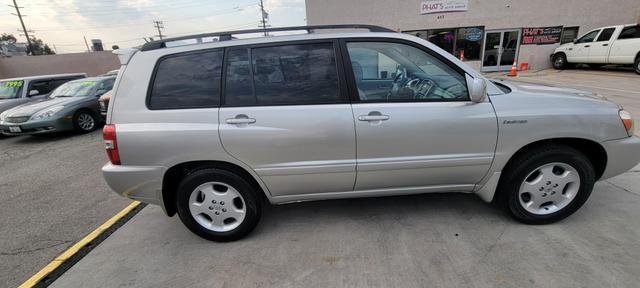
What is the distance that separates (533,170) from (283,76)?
7.24 feet

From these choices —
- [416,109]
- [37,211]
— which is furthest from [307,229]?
[37,211]

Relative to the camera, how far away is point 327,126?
2441 mm

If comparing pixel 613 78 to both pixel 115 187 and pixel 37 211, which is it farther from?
pixel 37 211

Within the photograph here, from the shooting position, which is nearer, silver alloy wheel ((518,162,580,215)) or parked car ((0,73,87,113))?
silver alloy wheel ((518,162,580,215))

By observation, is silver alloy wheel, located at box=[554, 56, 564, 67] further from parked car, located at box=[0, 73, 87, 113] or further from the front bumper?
parked car, located at box=[0, 73, 87, 113]

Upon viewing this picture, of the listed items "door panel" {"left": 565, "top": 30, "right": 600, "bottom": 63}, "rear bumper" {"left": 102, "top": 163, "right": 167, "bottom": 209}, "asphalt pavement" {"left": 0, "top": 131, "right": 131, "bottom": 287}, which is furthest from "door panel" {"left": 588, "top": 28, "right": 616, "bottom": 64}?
"asphalt pavement" {"left": 0, "top": 131, "right": 131, "bottom": 287}

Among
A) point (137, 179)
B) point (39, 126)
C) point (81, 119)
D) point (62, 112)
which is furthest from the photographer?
point (81, 119)

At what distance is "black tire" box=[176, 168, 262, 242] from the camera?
8.47 feet

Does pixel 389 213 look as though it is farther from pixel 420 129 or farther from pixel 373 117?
pixel 373 117

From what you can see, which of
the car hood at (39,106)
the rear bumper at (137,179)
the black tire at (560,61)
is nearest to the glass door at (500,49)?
the black tire at (560,61)

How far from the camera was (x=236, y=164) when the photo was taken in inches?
101

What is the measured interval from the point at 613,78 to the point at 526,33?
4.97 meters

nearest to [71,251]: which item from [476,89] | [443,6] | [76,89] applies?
[476,89]

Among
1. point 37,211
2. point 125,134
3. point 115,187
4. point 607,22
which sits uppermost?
point 607,22
